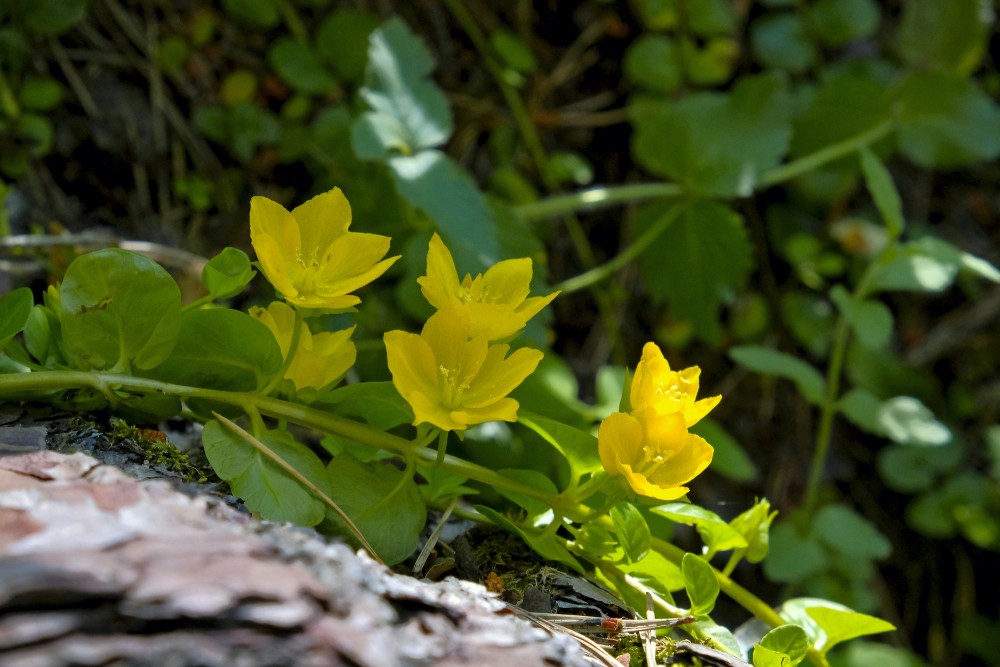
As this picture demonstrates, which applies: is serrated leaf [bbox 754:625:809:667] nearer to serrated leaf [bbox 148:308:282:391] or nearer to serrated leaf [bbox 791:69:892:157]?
serrated leaf [bbox 148:308:282:391]

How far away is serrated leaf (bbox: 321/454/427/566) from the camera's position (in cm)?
80

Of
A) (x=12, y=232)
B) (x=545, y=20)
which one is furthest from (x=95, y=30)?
(x=545, y=20)

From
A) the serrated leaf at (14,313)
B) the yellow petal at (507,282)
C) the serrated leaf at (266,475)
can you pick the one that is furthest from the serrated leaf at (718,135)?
the serrated leaf at (14,313)

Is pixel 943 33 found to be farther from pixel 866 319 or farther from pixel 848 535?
pixel 848 535

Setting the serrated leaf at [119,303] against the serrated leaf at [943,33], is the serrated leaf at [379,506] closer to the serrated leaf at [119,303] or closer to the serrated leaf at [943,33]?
the serrated leaf at [119,303]

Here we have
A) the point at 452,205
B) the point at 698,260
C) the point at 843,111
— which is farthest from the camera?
the point at 843,111

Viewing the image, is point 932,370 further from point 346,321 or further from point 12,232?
point 12,232

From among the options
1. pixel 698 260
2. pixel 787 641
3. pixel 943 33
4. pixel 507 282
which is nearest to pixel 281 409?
pixel 507 282

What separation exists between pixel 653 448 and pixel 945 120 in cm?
153

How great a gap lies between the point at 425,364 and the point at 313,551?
0.24 meters

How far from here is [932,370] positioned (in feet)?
7.00

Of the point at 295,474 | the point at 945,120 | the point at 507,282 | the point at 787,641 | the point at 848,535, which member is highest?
the point at 507,282

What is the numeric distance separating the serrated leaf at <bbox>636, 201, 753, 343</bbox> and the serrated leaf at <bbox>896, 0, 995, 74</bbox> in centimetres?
73

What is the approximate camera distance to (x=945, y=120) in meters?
1.89
